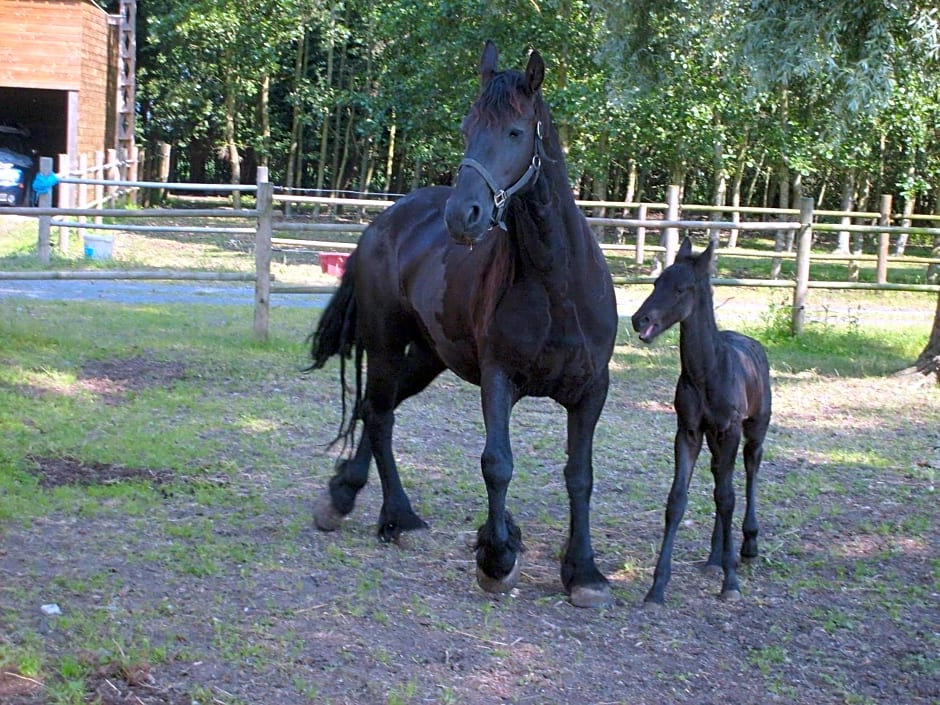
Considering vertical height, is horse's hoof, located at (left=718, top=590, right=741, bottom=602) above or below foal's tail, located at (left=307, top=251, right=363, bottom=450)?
below

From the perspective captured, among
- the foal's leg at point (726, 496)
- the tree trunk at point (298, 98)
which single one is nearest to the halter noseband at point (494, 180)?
the foal's leg at point (726, 496)

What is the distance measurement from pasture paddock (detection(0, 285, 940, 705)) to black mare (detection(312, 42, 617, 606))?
11.8 inches

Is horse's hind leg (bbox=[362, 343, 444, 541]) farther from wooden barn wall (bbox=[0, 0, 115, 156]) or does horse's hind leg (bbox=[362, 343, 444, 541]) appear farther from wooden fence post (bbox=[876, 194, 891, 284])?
wooden barn wall (bbox=[0, 0, 115, 156])

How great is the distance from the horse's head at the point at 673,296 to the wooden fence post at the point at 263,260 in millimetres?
6624

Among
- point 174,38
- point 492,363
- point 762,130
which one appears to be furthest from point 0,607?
point 174,38

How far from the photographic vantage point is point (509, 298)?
4.46 m

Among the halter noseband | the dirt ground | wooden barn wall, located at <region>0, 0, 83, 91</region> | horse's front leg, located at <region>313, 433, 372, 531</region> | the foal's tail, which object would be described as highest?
wooden barn wall, located at <region>0, 0, 83, 91</region>

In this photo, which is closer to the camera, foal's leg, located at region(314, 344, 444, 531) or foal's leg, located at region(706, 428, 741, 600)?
foal's leg, located at region(706, 428, 741, 600)

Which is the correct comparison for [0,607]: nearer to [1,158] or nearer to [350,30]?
[1,158]

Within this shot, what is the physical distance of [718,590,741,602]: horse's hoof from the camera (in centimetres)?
469

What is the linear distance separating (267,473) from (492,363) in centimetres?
244

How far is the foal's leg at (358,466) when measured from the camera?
552 centimetres

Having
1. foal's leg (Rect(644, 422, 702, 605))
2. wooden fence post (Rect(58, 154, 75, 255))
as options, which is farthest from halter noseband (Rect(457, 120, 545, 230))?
wooden fence post (Rect(58, 154, 75, 255))

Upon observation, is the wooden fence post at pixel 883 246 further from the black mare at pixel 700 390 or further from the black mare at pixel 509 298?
the black mare at pixel 509 298
